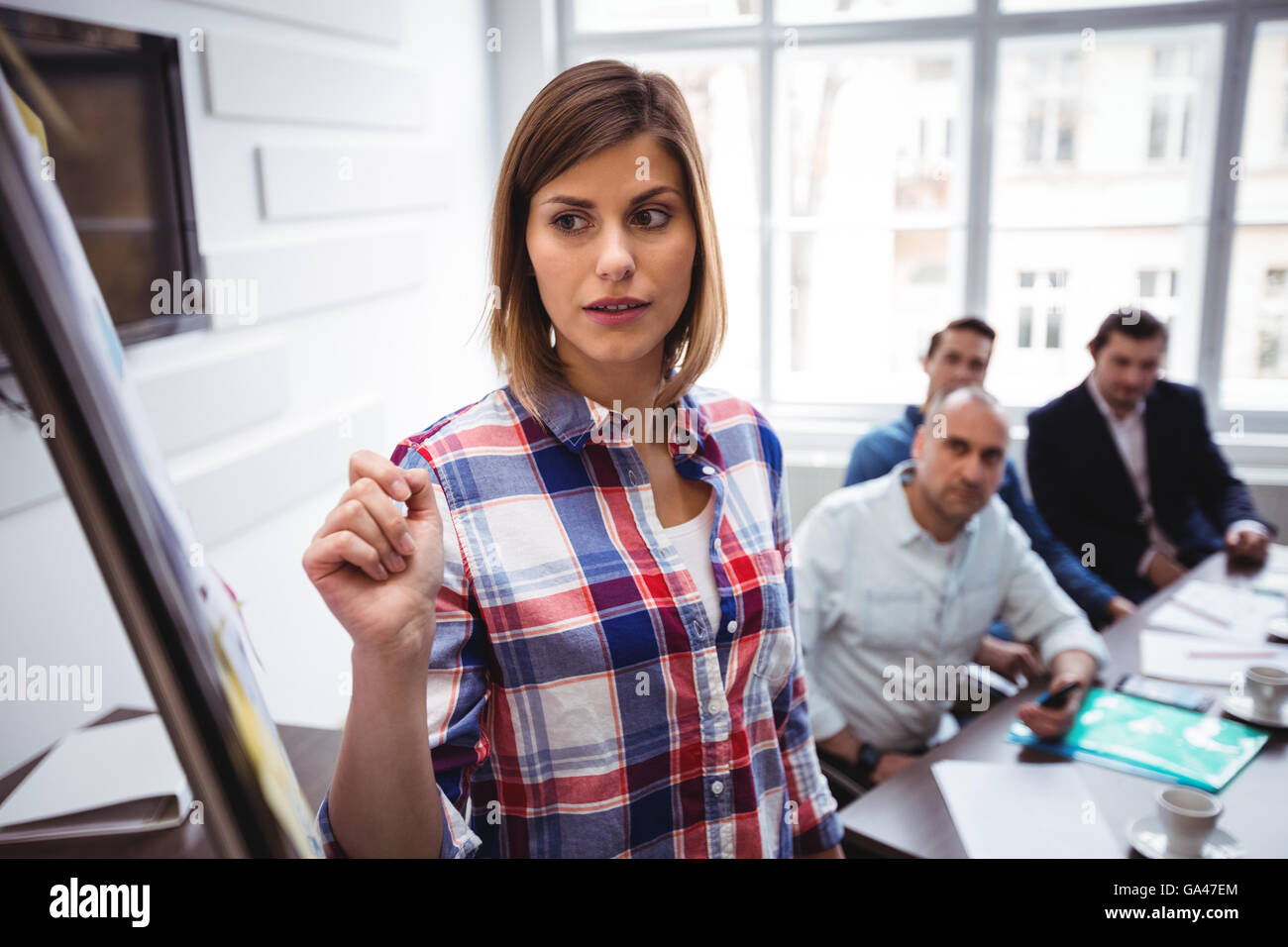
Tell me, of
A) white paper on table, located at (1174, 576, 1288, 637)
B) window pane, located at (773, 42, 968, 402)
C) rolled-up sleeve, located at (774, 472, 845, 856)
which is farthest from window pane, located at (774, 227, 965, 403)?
rolled-up sleeve, located at (774, 472, 845, 856)

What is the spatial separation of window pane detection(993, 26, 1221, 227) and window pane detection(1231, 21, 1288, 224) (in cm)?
13

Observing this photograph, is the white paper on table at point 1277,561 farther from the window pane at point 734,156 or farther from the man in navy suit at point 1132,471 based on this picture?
the window pane at point 734,156

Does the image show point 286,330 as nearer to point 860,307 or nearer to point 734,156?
point 734,156

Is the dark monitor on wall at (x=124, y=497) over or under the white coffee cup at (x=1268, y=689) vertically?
over

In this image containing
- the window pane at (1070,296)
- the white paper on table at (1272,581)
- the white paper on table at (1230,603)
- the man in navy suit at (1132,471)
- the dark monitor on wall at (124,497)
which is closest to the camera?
the dark monitor on wall at (124,497)

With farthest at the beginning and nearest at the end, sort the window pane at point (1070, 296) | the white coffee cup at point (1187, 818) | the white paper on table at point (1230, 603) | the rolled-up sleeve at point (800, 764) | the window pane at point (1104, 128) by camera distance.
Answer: the window pane at point (1070, 296), the window pane at point (1104, 128), the white paper on table at point (1230, 603), the white coffee cup at point (1187, 818), the rolled-up sleeve at point (800, 764)

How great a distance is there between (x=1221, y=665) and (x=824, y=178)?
2.67 metres

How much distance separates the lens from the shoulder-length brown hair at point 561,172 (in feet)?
2.35

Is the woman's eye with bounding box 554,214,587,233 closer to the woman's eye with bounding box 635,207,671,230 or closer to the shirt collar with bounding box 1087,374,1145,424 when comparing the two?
the woman's eye with bounding box 635,207,671,230

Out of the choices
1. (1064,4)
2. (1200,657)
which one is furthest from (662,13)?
(1200,657)

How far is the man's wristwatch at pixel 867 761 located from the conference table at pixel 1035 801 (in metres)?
0.28

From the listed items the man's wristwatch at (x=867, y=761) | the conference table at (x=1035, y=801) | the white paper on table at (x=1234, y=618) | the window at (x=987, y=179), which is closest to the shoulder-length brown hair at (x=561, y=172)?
the conference table at (x=1035, y=801)
